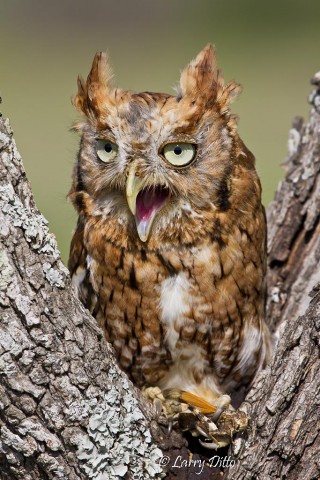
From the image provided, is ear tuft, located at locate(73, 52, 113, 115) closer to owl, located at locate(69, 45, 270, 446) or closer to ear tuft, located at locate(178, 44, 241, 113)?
owl, located at locate(69, 45, 270, 446)

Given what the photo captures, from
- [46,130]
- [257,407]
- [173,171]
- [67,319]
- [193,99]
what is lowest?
[46,130]

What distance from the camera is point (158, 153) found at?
2.70 meters

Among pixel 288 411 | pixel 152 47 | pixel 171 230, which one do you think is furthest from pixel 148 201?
pixel 152 47

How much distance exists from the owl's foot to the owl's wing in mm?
433

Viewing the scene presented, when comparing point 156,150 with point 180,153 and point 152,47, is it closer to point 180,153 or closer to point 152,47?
point 180,153

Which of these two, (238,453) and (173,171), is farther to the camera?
(173,171)

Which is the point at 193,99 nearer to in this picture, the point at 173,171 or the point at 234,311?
the point at 173,171

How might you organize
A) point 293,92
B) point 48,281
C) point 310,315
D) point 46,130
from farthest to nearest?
point 293,92
point 46,130
point 310,315
point 48,281

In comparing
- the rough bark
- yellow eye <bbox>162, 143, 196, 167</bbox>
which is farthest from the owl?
the rough bark

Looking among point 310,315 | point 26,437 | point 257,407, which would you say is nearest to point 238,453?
point 257,407

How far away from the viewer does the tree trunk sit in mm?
2229

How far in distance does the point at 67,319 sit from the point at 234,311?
842mm

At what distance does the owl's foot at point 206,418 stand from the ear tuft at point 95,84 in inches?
39.1

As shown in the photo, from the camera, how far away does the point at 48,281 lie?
2275mm
